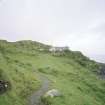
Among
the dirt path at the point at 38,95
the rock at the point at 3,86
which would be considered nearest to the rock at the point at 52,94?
the dirt path at the point at 38,95

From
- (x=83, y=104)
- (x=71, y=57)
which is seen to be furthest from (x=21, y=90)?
(x=71, y=57)

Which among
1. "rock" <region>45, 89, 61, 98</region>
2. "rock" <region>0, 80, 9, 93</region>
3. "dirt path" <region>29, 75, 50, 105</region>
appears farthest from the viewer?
"rock" <region>45, 89, 61, 98</region>

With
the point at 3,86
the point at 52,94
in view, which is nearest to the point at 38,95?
the point at 52,94

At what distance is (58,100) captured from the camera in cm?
3403

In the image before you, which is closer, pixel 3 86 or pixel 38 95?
pixel 3 86

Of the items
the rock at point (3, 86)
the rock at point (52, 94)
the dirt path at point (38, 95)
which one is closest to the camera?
the rock at point (3, 86)

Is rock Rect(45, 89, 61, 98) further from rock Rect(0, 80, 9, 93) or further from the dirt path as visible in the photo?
rock Rect(0, 80, 9, 93)

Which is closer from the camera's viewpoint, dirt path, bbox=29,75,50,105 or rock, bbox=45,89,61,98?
dirt path, bbox=29,75,50,105

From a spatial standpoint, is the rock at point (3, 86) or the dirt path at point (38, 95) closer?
the rock at point (3, 86)

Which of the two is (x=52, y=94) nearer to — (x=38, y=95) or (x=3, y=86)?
(x=38, y=95)

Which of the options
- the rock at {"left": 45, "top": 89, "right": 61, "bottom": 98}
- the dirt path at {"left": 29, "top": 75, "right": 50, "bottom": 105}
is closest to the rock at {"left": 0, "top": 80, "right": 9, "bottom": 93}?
the dirt path at {"left": 29, "top": 75, "right": 50, "bottom": 105}

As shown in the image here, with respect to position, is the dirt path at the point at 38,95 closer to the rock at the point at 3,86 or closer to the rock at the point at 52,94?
the rock at the point at 52,94

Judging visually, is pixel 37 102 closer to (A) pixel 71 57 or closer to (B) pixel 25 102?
(B) pixel 25 102

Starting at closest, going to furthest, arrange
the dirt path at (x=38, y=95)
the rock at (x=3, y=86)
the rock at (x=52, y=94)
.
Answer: the rock at (x=3, y=86) → the dirt path at (x=38, y=95) → the rock at (x=52, y=94)
